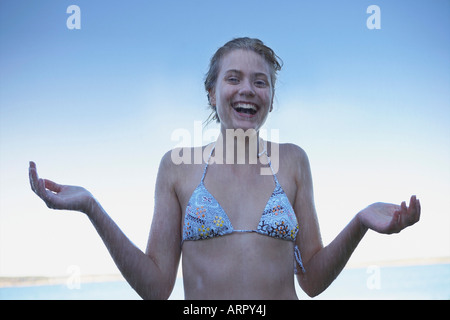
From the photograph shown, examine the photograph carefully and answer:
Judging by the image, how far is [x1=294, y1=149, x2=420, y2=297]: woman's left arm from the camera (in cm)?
162

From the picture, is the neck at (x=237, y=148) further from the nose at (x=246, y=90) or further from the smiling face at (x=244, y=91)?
the nose at (x=246, y=90)

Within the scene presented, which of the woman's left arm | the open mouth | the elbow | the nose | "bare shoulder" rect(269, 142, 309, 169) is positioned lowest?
the elbow

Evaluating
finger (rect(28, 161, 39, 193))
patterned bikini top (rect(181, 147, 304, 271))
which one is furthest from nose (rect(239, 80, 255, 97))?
finger (rect(28, 161, 39, 193))

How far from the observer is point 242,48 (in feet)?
6.96

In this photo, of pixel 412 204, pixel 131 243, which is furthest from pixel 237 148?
pixel 412 204

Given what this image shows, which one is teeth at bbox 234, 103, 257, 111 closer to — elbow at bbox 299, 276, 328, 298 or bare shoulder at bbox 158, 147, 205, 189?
bare shoulder at bbox 158, 147, 205, 189

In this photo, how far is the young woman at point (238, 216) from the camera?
1795 millimetres

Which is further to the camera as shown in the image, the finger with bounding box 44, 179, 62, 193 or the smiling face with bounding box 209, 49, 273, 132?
the smiling face with bounding box 209, 49, 273, 132

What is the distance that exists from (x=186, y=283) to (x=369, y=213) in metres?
0.85

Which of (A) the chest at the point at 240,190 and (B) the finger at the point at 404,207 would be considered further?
(A) the chest at the point at 240,190

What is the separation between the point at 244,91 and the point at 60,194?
94 cm

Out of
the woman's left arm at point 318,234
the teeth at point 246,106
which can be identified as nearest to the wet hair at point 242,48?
the teeth at point 246,106
